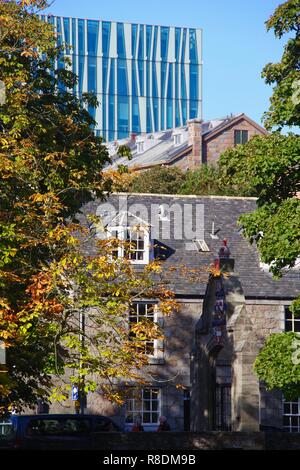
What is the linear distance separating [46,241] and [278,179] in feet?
25.1

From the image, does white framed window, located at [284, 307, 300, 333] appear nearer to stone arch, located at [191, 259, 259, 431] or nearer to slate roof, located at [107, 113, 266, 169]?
stone arch, located at [191, 259, 259, 431]

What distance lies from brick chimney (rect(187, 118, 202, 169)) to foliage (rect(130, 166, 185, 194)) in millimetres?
18728

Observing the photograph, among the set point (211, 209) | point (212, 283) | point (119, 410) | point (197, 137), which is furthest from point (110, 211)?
point (197, 137)

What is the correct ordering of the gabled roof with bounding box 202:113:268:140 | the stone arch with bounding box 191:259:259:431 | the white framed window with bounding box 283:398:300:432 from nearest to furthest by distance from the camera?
the stone arch with bounding box 191:259:259:431, the white framed window with bounding box 283:398:300:432, the gabled roof with bounding box 202:113:268:140

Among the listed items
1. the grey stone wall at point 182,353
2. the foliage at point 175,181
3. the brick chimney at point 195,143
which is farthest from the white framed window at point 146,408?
the brick chimney at point 195,143

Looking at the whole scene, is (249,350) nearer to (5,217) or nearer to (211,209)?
(5,217)

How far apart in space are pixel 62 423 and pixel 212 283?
24.6 ft

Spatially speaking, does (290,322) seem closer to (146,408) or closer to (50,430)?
(146,408)

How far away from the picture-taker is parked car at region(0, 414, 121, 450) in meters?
34.0

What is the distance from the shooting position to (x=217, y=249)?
55.2m

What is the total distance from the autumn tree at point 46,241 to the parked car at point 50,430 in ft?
2.90

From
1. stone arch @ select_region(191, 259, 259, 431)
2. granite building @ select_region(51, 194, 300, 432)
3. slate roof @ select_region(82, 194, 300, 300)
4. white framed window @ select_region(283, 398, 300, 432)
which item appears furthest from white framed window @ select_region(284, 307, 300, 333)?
stone arch @ select_region(191, 259, 259, 431)

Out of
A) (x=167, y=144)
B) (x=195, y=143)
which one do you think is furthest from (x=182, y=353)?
(x=167, y=144)

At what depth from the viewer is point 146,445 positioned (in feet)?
111
